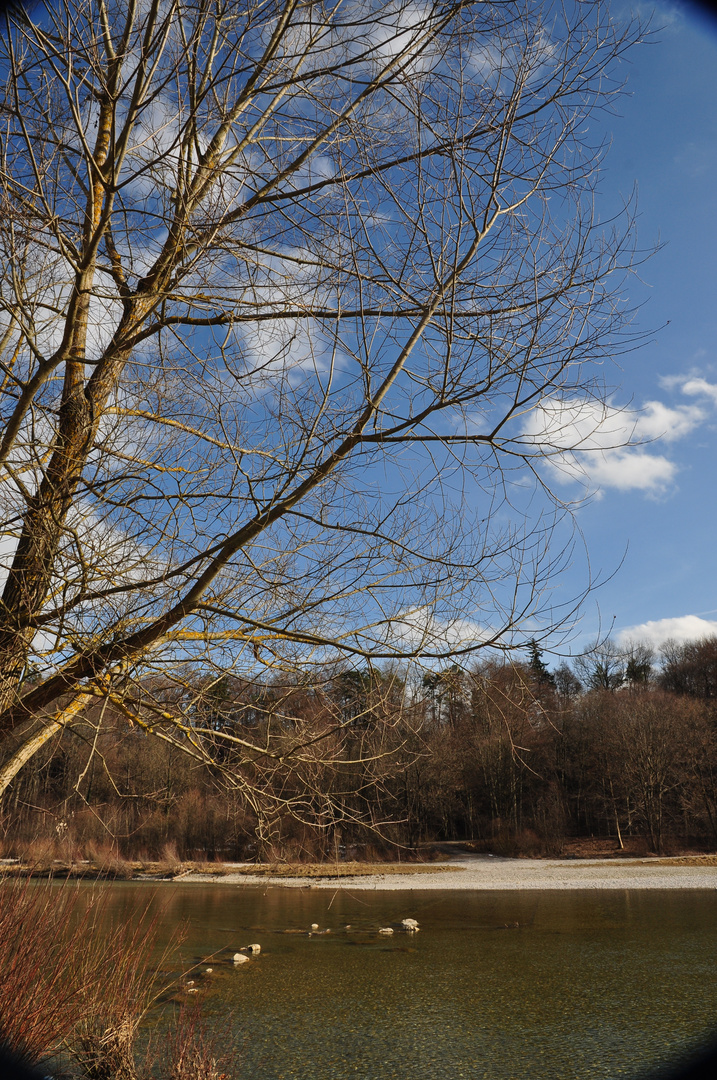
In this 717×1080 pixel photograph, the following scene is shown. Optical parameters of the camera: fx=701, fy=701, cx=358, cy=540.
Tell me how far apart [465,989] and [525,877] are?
51.3 feet

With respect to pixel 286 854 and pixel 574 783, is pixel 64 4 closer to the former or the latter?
pixel 286 854

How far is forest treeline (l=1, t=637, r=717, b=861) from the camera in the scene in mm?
3150

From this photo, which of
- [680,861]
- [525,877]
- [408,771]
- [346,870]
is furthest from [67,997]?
[680,861]

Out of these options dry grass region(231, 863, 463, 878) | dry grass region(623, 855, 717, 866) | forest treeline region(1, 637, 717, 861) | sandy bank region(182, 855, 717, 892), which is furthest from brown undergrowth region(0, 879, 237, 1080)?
dry grass region(623, 855, 717, 866)

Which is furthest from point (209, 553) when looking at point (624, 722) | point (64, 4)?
point (624, 722)

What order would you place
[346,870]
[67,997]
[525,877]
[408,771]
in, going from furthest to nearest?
[346,870]
[525,877]
[408,771]
[67,997]

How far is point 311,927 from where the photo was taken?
586 inches

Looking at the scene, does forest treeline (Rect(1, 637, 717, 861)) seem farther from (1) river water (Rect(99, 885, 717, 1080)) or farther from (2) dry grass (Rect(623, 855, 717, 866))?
(2) dry grass (Rect(623, 855, 717, 866))

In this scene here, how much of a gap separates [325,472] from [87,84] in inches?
66.9

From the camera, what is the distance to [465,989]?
392 inches

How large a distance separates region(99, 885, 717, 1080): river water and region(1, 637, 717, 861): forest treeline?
92 cm

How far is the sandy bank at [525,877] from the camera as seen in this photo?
847 inches

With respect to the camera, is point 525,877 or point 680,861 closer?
point 525,877

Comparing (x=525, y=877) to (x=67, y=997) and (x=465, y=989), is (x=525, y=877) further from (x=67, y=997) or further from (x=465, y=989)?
(x=67, y=997)
